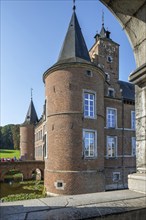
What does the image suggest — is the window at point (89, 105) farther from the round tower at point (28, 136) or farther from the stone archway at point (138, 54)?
the round tower at point (28, 136)

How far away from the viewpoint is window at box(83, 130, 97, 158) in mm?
13977

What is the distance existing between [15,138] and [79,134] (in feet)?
176

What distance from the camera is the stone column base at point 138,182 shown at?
240 centimetres

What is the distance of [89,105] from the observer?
1454 centimetres

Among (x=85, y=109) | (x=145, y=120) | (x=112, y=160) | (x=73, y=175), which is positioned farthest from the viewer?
(x=112, y=160)

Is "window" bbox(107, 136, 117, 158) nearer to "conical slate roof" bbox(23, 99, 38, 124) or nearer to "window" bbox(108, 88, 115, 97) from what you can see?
"window" bbox(108, 88, 115, 97)

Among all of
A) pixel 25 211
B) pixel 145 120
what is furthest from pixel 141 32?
pixel 25 211

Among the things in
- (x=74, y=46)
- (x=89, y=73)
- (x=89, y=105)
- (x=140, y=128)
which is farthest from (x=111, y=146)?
(x=140, y=128)

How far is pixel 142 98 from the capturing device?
2.49m

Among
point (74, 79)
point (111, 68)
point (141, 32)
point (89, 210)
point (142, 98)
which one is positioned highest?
point (111, 68)

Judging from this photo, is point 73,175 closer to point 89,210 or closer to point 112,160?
point 112,160

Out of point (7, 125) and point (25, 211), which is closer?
point (25, 211)

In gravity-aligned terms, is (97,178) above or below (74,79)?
below

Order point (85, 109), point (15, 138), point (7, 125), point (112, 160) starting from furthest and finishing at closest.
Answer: point (7, 125), point (15, 138), point (112, 160), point (85, 109)
